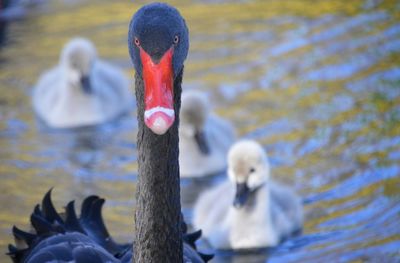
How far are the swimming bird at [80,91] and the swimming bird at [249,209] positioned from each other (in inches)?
54.7

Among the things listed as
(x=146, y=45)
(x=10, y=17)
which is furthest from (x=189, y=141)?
(x=146, y=45)

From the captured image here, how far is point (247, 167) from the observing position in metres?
5.26

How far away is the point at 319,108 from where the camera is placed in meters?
6.52

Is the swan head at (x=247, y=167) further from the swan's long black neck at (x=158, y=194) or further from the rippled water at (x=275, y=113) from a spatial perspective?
the swan's long black neck at (x=158, y=194)

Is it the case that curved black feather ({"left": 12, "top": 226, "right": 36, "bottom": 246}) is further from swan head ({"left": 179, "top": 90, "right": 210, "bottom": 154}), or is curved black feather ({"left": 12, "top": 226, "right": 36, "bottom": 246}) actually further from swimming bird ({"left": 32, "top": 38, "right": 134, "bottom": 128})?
swimming bird ({"left": 32, "top": 38, "right": 134, "bottom": 128})

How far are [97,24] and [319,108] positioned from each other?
1968mm

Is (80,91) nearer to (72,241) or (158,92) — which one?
(72,241)

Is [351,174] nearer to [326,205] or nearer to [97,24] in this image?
[326,205]

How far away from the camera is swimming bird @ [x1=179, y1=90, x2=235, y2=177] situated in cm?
596

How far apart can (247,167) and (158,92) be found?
228 centimetres

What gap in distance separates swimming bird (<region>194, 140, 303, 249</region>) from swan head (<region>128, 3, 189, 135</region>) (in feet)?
6.71

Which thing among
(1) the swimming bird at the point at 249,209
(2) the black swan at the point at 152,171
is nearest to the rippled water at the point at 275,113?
(1) the swimming bird at the point at 249,209

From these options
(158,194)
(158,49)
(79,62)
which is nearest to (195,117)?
(79,62)

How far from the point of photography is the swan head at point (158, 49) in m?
3.04
